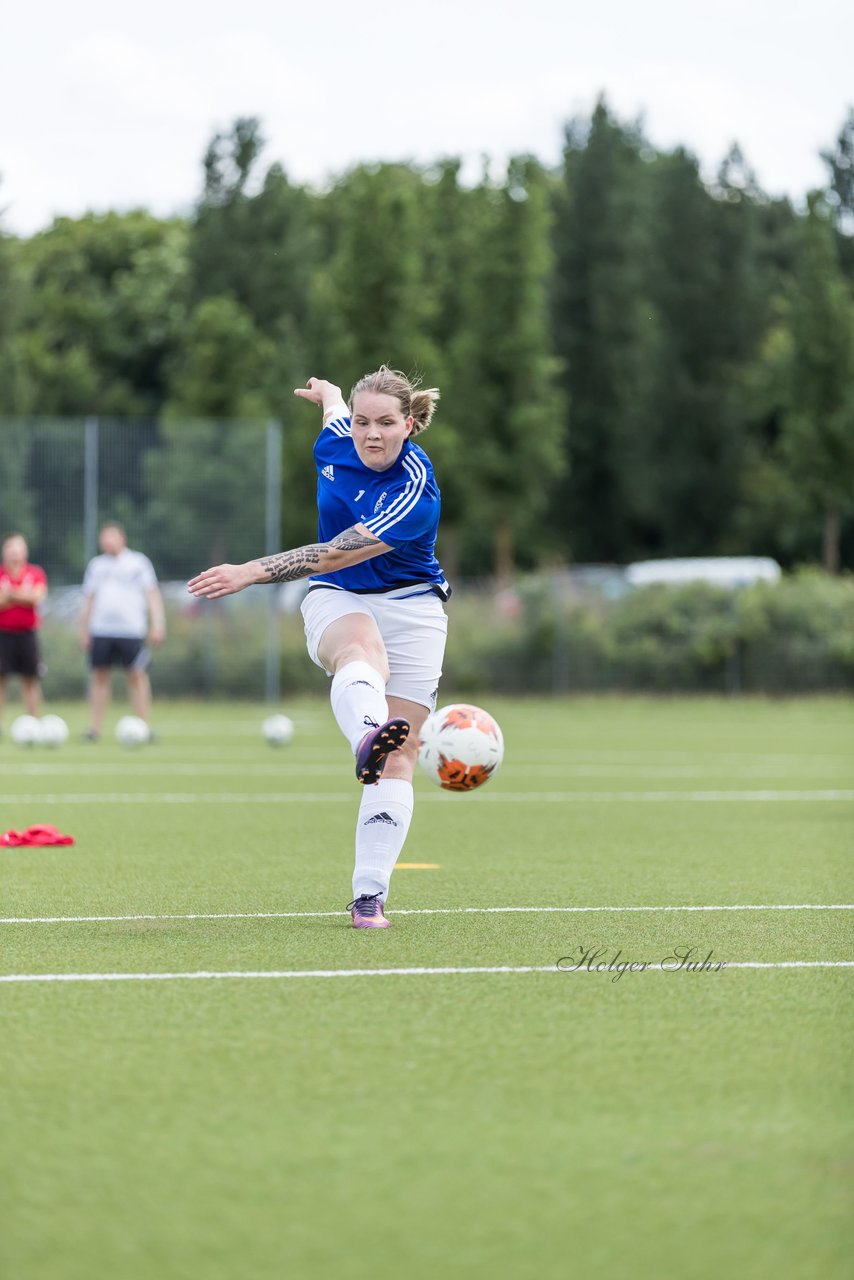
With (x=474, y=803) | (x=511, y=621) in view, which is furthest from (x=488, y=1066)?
(x=511, y=621)

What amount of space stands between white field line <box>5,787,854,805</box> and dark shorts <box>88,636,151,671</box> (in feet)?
18.9

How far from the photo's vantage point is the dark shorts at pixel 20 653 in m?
20.0

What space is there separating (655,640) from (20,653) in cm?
1303

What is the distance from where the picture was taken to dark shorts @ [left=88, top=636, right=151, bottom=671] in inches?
771

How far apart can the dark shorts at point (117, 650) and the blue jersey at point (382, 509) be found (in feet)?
41.3

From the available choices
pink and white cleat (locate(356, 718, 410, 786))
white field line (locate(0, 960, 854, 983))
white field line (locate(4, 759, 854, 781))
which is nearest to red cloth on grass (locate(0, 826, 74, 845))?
pink and white cleat (locate(356, 718, 410, 786))

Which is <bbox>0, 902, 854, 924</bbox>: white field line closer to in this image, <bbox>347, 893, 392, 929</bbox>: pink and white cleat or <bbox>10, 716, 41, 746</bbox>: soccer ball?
<bbox>347, 893, 392, 929</bbox>: pink and white cleat

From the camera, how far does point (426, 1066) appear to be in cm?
459

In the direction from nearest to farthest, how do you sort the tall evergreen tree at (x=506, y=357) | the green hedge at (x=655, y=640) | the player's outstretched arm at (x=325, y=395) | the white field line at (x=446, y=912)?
the white field line at (x=446, y=912), the player's outstretched arm at (x=325, y=395), the green hedge at (x=655, y=640), the tall evergreen tree at (x=506, y=357)

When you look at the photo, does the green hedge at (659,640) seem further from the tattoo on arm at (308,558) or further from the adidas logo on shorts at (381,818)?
the tattoo on arm at (308,558)

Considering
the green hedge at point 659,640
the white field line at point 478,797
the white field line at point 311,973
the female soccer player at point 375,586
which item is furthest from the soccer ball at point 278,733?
the white field line at point 311,973

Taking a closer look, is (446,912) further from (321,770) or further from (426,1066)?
(321,770)

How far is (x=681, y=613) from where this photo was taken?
99.8 feet

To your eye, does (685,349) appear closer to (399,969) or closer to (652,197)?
(652,197)
